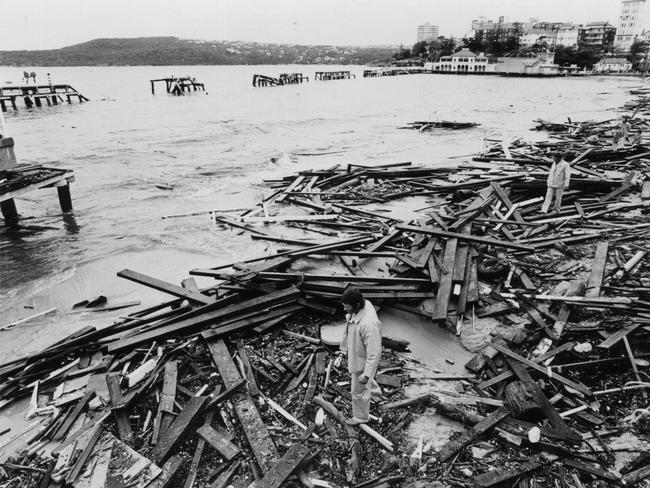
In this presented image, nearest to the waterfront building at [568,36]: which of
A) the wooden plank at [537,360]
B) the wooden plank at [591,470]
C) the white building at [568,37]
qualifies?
the white building at [568,37]

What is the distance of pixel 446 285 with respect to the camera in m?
8.13

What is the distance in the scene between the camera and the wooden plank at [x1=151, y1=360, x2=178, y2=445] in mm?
5493

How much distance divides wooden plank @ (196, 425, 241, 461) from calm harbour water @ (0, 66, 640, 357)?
5.02 metres

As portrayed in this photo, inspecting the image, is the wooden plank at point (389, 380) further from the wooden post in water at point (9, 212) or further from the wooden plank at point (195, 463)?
the wooden post in water at point (9, 212)

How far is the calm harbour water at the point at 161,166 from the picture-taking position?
1158 cm

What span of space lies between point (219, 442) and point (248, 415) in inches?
20.6

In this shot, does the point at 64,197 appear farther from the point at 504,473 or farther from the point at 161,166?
the point at 504,473

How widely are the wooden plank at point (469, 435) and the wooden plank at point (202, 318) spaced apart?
389 cm

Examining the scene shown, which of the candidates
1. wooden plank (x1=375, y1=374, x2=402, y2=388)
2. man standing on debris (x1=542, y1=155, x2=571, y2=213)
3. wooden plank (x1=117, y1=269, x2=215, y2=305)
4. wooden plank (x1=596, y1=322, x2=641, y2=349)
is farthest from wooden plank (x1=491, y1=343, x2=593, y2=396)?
man standing on debris (x1=542, y1=155, x2=571, y2=213)

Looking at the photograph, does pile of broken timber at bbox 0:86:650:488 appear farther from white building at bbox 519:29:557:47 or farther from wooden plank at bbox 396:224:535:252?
white building at bbox 519:29:557:47

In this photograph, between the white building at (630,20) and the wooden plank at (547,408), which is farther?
the white building at (630,20)

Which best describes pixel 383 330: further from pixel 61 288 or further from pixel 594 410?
pixel 61 288

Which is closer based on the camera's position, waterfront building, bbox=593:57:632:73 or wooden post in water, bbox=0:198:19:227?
wooden post in water, bbox=0:198:19:227

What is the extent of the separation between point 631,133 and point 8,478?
31484mm
